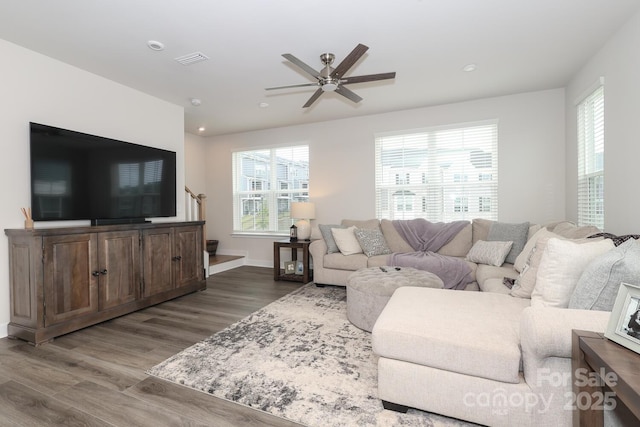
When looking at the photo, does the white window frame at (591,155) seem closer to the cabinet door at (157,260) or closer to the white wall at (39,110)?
the cabinet door at (157,260)

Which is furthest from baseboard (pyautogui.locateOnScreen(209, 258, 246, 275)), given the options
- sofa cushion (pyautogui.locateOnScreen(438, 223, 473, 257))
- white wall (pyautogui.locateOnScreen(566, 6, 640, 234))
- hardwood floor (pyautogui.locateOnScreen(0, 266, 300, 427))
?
white wall (pyautogui.locateOnScreen(566, 6, 640, 234))

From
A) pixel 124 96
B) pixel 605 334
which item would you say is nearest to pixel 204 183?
pixel 124 96

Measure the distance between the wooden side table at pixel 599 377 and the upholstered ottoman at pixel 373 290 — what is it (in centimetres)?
144

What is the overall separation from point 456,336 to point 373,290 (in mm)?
1200

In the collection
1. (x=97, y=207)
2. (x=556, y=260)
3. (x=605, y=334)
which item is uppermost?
(x=97, y=207)

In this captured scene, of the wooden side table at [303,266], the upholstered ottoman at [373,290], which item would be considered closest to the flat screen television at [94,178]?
the wooden side table at [303,266]

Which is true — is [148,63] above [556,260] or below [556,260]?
above

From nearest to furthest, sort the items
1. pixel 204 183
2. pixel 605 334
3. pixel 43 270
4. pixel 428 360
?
pixel 605 334 < pixel 428 360 < pixel 43 270 < pixel 204 183

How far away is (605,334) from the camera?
117 cm

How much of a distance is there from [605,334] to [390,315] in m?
0.94

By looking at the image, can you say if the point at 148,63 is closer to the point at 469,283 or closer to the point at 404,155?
the point at 404,155

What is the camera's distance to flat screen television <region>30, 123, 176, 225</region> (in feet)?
9.06

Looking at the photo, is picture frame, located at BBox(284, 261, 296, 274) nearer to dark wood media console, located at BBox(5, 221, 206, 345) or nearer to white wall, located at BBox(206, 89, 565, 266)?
white wall, located at BBox(206, 89, 565, 266)

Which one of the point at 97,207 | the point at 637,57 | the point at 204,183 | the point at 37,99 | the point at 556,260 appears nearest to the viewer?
→ the point at 556,260
